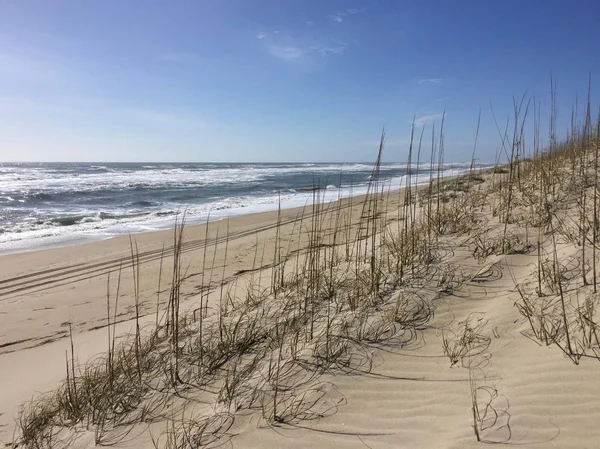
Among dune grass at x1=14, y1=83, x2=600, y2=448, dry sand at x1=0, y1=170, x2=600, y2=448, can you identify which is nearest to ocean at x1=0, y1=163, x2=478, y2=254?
dune grass at x1=14, y1=83, x2=600, y2=448

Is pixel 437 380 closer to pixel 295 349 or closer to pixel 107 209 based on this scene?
pixel 295 349

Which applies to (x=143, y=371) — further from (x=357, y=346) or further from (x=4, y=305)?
(x=4, y=305)

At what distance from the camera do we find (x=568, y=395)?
212cm

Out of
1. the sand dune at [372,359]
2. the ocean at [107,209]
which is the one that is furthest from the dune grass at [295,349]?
the ocean at [107,209]

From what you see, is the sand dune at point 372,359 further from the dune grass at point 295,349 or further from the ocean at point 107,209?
the ocean at point 107,209

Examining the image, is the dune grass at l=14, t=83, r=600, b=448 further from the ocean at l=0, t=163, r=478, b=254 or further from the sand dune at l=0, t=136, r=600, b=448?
the ocean at l=0, t=163, r=478, b=254

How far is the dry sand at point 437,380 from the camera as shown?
1.99 meters

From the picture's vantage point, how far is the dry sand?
1991 millimetres

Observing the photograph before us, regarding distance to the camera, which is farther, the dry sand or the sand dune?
the sand dune

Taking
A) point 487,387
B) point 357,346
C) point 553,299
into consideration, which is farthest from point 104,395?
point 553,299

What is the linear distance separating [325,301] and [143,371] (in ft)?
5.32

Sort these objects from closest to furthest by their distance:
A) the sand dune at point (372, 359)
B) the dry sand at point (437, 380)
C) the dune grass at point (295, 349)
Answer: the dry sand at point (437, 380), the sand dune at point (372, 359), the dune grass at point (295, 349)

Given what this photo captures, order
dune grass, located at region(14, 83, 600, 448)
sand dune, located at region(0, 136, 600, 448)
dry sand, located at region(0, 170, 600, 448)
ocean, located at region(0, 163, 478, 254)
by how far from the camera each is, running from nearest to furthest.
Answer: dry sand, located at region(0, 170, 600, 448)
sand dune, located at region(0, 136, 600, 448)
dune grass, located at region(14, 83, 600, 448)
ocean, located at region(0, 163, 478, 254)

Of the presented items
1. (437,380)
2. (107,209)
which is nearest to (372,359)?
(437,380)
